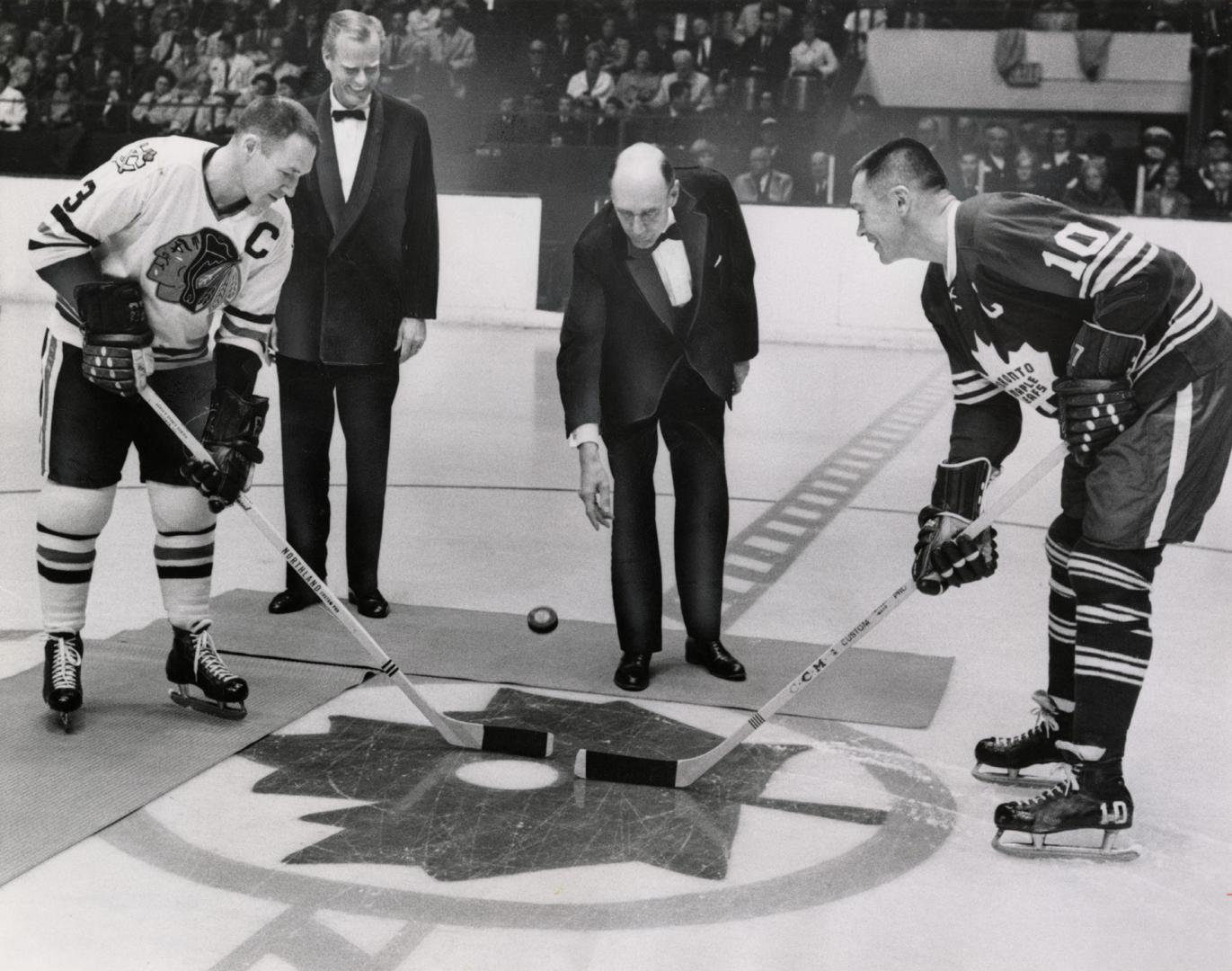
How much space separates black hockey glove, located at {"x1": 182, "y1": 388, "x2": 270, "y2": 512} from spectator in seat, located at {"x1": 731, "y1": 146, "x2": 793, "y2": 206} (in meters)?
6.31

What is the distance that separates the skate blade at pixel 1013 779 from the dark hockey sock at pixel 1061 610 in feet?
0.52

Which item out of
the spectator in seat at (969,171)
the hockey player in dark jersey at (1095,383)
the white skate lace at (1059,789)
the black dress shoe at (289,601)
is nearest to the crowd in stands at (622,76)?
the spectator in seat at (969,171)

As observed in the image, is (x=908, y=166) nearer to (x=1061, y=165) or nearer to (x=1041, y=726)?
(x=1041, y=726)

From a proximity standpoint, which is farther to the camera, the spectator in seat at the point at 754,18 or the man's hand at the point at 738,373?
the spectator in seat at the point at 754,18

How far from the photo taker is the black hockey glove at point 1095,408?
97.5 inches

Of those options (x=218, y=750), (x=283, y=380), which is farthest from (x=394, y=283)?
(x=218, y=750)

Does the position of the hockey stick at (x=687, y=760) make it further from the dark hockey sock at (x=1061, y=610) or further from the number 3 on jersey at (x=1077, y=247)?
the number 3 on jersey at (x=1077, y=247)

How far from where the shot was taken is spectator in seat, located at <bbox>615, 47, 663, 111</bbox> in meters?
7.46

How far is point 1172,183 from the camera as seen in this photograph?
913 centimetres

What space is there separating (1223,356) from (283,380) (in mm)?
2421

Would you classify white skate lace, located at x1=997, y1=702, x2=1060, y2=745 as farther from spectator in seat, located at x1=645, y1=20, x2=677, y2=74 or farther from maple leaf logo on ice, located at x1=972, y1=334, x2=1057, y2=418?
spectator in seat, located at x1=645, y1=20, x2=677, y2=74

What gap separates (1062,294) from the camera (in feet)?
8.17

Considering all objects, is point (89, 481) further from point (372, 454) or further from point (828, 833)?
point (828, 833)

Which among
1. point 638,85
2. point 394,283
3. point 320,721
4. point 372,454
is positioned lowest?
point 320,721
